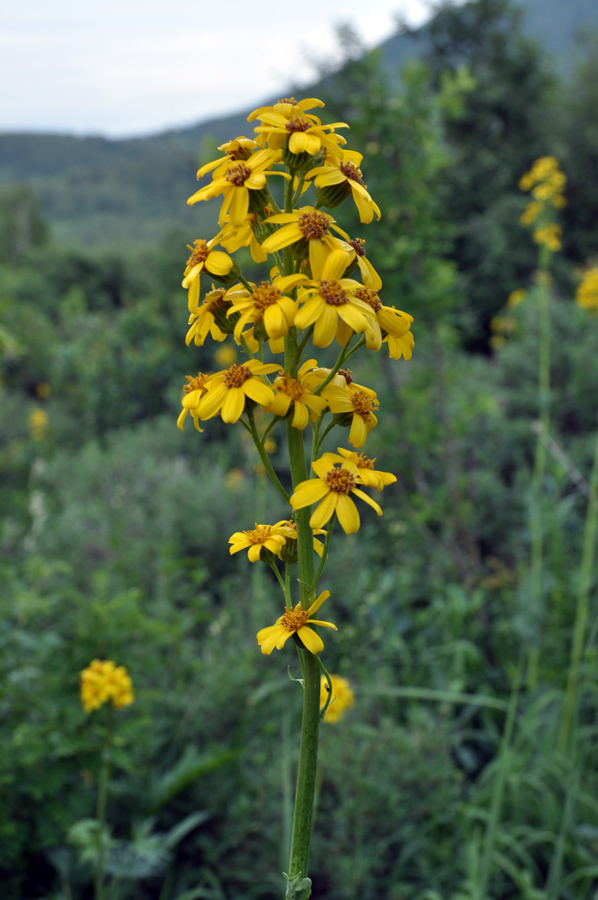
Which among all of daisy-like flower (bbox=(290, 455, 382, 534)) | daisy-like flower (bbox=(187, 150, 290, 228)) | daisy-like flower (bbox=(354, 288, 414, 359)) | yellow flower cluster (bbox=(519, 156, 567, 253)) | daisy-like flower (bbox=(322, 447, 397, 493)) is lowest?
daisy-like flower (bbox=(290, 455, 382, 534))

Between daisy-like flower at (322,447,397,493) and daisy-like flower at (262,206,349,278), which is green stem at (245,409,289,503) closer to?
daisy-like flower at (322,447,397,493)

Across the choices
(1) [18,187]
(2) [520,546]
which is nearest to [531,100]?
(2) [520,546]

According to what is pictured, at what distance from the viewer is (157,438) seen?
6863mm

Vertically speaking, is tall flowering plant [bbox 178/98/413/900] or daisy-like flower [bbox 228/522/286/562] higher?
tall flowering plant [bbox 178/98/413/900]

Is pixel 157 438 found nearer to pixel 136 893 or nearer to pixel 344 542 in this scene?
pixel 344 542

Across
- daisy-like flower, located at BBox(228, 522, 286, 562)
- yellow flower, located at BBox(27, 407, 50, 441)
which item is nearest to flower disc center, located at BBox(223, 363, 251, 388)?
daisy-like flower, located at BBox(228, 522, 286, 562)

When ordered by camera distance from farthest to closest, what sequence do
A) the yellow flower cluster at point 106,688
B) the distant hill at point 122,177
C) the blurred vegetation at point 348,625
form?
the distant hill at point 122,177
the blurred vegetation at point 348,625
the yellow flower cluster at point 106,688

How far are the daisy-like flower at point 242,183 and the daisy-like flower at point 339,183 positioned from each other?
63 mm

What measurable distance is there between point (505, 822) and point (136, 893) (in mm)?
1720

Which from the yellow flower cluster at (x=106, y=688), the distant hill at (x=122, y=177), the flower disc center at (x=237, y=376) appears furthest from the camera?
the distant hill at (x=122, y=177)

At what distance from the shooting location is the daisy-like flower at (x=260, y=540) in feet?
3.33

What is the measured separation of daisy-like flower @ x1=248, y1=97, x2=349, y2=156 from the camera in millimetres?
914

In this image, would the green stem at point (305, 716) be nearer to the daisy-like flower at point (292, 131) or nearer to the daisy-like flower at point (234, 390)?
the daisy-like flower at point (234, 390)

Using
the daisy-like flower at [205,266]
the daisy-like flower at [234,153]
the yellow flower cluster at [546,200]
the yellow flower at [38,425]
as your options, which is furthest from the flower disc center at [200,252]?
the yellow flower at [38,425]
